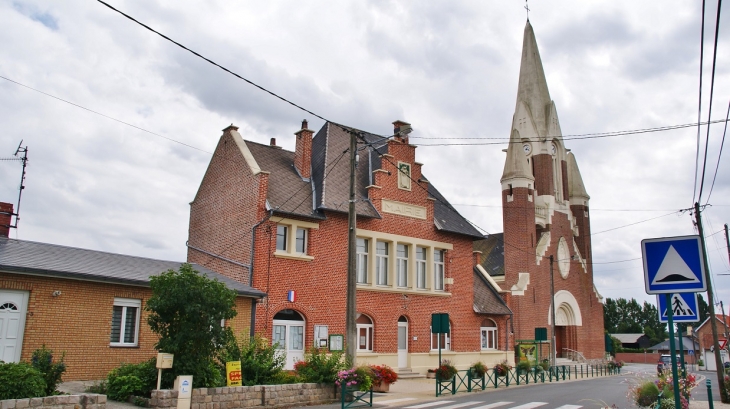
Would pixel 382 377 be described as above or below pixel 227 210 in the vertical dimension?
below

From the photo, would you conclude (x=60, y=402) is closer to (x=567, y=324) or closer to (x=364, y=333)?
(x=364, y=333)

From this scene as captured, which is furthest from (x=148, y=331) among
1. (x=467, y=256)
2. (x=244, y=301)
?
(x=467, y=256)

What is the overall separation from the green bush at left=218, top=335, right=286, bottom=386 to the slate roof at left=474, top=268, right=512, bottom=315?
16169 millimetres

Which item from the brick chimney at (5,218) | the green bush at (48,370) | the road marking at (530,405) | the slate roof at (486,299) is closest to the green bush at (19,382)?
the green bush at (48,370)

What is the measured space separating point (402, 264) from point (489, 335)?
779 centimetres

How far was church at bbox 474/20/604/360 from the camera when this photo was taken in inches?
1720

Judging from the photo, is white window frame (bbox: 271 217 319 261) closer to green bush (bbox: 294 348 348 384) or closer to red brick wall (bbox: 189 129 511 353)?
red brick wall (bbox: 189 129 511 353)

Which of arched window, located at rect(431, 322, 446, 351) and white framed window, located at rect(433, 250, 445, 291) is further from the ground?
white framed window, located at rect(433, 250, 445, 291)

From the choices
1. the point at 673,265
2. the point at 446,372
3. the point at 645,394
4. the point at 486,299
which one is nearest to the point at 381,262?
the point at 446,372

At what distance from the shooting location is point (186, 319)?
14586 mm

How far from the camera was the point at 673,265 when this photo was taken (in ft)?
22.3

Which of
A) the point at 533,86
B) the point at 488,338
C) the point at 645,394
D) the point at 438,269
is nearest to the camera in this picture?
the point at 645,394

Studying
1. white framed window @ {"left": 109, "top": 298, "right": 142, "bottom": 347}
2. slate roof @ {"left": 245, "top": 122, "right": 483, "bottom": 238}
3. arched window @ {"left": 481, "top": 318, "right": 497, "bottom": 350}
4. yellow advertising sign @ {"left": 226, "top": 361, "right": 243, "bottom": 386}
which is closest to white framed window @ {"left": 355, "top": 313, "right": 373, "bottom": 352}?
slate roof @ {"left": 245, "top": 122, "right": 483, "bottom": 238}

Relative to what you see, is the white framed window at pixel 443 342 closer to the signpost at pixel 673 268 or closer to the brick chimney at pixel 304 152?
the brick chimney at pixel 304 152
